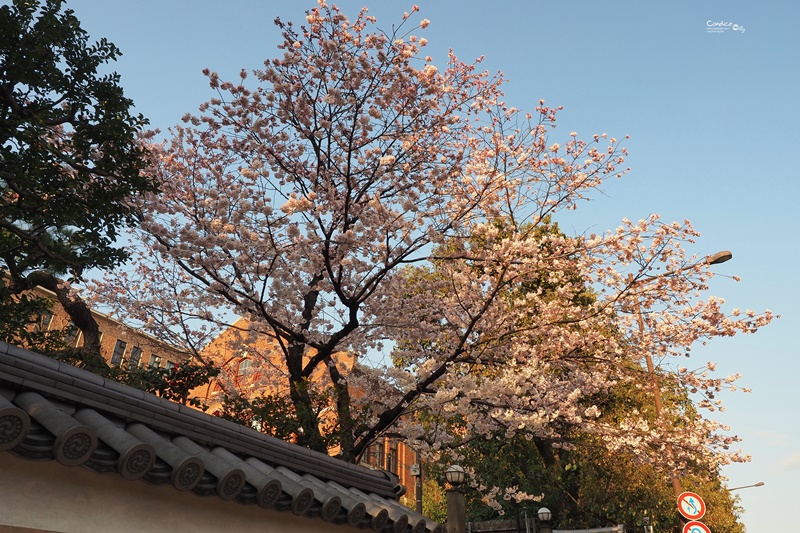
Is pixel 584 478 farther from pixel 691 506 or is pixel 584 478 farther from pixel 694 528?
pixel 694 528

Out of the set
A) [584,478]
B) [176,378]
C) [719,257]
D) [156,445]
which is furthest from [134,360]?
[584,478]

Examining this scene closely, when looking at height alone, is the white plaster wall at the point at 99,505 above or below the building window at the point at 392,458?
below

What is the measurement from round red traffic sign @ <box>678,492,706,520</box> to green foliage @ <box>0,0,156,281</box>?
486 inches

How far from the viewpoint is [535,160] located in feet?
40.2

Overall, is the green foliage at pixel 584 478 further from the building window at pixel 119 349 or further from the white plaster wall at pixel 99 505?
the building window at pixel 119 349

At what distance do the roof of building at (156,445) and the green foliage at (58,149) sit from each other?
17.1 ft

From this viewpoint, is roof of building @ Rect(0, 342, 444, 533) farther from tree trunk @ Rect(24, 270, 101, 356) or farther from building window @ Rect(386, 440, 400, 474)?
building window @ Rect(386, 440, 400, 474)

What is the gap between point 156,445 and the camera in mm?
4641

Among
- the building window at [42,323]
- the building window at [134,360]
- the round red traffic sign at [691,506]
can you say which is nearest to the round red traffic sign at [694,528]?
the round red traffic sign at [691,506]

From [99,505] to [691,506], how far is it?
1165 cm

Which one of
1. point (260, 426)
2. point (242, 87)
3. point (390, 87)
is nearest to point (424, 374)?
point (260, 426)

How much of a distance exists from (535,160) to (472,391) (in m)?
5.19

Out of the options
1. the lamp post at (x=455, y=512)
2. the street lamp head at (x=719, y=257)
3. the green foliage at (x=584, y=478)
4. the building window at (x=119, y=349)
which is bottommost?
the lamp post at (x=455, y=512)

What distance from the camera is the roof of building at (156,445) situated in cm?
384
